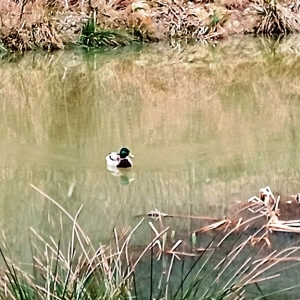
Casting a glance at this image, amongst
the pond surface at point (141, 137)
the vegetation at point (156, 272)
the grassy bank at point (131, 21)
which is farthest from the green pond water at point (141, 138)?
the grassy bank at point (131, 21)

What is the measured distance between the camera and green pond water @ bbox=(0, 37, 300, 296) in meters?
2.89

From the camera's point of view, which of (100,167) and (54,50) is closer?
(100,167)

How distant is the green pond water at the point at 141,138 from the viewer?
2887mm

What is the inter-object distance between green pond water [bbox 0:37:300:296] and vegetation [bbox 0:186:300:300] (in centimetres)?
19

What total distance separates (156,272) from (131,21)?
5.75 metres

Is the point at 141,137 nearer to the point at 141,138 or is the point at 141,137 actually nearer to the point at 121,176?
the point at 141,138

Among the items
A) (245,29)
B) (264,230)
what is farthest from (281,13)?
(264,230)

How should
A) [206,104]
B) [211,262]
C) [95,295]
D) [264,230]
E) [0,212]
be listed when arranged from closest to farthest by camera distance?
[95,295] → [211,262] → [264,230] → [0,212] → [206,104]

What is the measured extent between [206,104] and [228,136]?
792 mm

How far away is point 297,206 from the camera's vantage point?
2.85 metres

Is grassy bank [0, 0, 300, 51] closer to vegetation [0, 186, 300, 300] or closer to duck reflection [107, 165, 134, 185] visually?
duck reflection [107, 165, 134, 185]

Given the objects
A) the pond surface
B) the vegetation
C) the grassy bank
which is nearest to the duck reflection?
the pond surface

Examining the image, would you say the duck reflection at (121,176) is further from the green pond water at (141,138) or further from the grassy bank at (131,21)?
the grassy bank at (131,21)

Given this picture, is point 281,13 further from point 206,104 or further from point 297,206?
point 297,206
